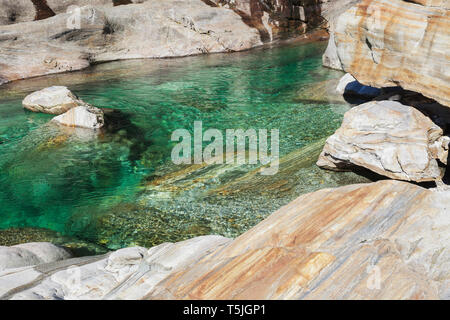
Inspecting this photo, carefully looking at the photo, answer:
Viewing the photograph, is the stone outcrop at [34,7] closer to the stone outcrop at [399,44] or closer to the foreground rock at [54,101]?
the foreground rock at [54,101]

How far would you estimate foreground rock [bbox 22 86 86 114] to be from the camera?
1538 cm

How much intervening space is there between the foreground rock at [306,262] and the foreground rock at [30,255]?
48cm

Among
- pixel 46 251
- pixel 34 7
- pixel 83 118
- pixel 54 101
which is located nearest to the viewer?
pixel 46 251

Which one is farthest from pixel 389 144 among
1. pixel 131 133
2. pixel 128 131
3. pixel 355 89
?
pixel 128 131

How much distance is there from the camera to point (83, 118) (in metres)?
13.8

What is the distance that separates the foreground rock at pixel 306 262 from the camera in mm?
4004

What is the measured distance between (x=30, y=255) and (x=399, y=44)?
8.95m

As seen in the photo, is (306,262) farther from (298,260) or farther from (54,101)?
(54,101)

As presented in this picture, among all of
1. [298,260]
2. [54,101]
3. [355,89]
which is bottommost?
[54,101]

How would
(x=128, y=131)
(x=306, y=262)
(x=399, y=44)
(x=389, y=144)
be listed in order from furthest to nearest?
(x=128, y=131) < (x=399, y=44) < (x=389, y=144) < (x=306, y=262)

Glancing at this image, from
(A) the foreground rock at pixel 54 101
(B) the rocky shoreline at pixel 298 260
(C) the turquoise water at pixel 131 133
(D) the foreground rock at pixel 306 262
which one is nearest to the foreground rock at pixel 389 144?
(C) the turquoise water at pixel 131 133

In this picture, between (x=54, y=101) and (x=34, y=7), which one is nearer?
(x=54, y=101)
